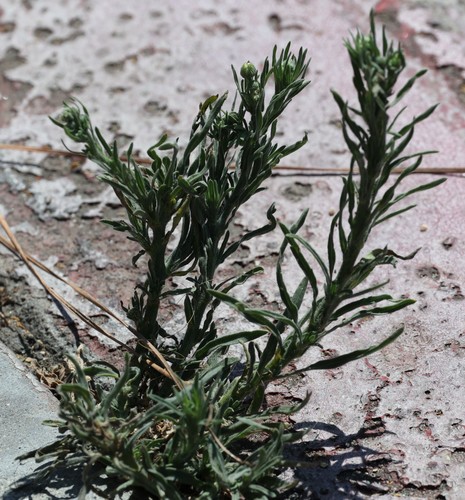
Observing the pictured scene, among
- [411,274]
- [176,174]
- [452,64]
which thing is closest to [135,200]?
[176,174]

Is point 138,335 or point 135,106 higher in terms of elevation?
point 135,106

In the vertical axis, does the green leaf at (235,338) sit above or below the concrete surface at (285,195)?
below

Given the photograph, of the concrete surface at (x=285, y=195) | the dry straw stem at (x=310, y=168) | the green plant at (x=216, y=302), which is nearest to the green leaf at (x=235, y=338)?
the green plant at (x=216, y=302)

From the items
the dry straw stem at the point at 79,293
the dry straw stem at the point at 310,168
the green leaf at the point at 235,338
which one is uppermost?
the dry straw stem at the point at 310,168

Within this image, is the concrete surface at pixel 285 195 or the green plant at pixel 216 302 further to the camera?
the concrete surface at pixel 285 195

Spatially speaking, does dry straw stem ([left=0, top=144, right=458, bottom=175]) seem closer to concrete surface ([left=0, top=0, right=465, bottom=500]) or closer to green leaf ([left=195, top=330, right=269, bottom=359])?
concrete surface ([left=0, top=0, right=465, bottom=500])

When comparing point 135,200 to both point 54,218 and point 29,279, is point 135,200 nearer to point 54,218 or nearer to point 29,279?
point 29,279

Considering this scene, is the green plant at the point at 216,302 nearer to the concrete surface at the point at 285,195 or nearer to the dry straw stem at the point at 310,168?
the concrete surface at the point at 285,195

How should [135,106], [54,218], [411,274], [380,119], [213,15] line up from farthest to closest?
1. [213,15]
2. [135,106]
3. [54,218]
4. [411,274]
5. [380,119]
